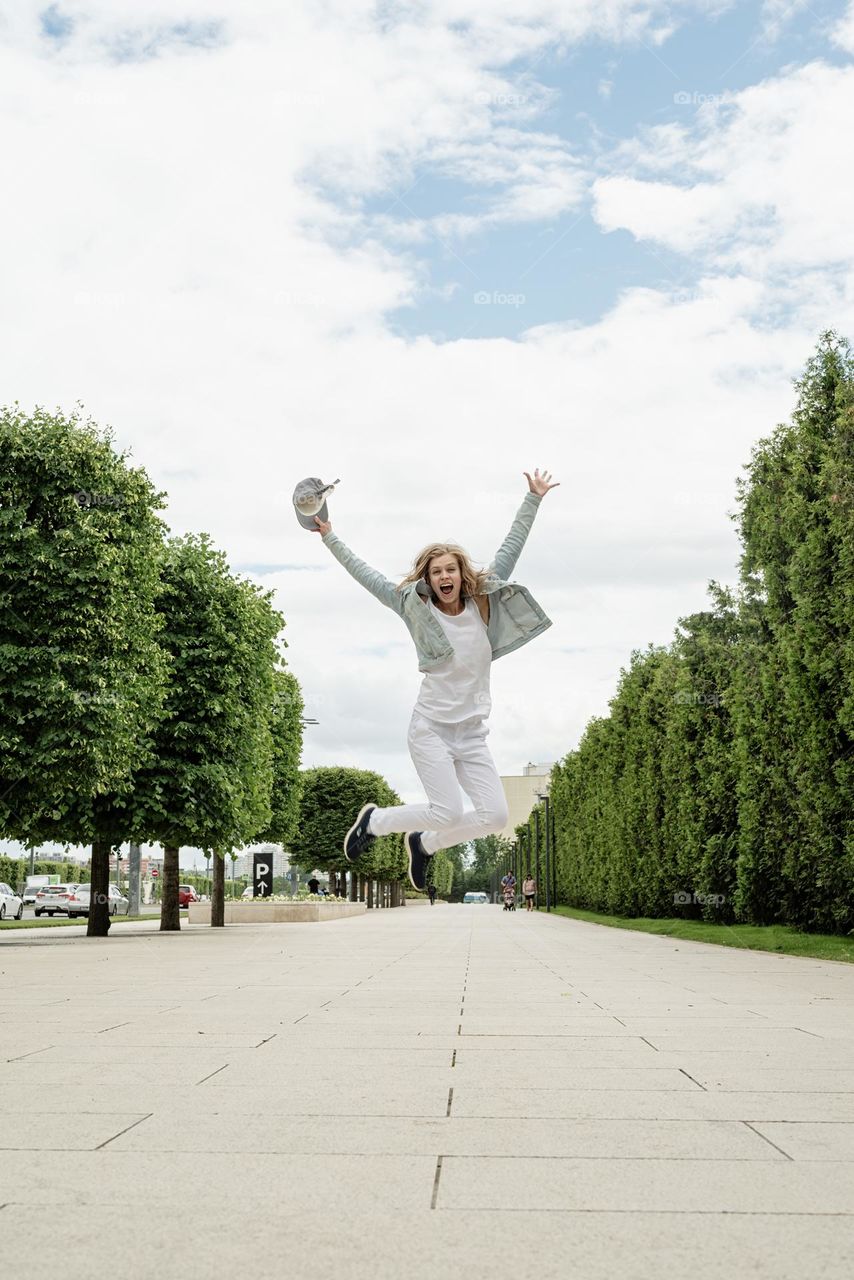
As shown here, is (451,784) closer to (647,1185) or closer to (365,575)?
(365,575)

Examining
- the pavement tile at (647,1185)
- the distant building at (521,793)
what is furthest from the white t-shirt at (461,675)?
the distant building at (521,793)

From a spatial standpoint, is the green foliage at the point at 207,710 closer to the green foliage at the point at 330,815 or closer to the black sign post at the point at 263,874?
the black sign post at the point at 263,874

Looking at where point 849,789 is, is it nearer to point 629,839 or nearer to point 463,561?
point 463,561

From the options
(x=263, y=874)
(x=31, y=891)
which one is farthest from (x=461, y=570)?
(x=31, y=891)

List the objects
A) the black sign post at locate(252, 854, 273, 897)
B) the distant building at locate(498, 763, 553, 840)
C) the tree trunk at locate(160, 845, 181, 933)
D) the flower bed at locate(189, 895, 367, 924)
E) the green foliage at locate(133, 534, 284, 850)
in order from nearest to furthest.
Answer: the green foliage at locate(133, 534, 284, 850) < the tree trunk at locate(160, 845, 181, 933) < the flower bed at locate(189, 895, 367, 924) < the black sign post at locate(252, 854, 273, 897) < the distant building at locate(498, 763, 553, 840)

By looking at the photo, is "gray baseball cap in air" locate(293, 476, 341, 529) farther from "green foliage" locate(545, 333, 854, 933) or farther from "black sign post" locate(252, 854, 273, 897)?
"black sign post" locate(252, 854, 273, 897)

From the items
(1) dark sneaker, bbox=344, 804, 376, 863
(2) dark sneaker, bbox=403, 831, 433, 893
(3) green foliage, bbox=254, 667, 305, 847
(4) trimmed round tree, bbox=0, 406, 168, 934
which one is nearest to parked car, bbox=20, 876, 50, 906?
(3) green foliage, bbox=254, 667, 305, 847

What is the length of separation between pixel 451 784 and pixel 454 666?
66cm

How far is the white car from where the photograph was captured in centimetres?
4338

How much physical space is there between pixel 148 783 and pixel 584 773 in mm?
21453

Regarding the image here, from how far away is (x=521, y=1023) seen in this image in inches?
289

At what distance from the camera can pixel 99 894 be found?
23.6m

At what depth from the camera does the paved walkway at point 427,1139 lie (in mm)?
2779

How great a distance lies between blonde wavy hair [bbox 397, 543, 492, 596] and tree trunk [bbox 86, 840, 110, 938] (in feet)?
61.1
